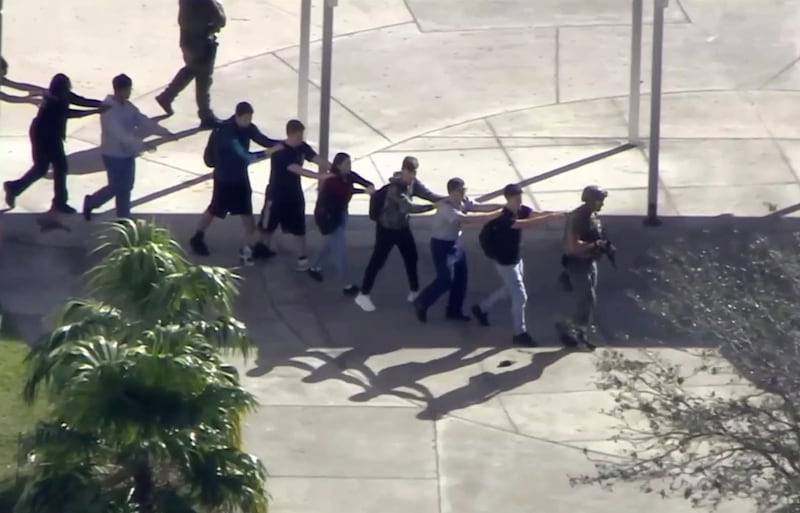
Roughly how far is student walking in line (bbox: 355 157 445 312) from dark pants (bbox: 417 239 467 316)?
0.88ft

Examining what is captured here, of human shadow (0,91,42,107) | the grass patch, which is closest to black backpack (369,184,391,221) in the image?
the grass patch

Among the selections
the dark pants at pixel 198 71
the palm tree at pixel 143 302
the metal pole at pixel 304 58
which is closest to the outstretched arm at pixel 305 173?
the metal pole at pixel 304 58

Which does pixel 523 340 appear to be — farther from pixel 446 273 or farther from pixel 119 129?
pixel 119 129

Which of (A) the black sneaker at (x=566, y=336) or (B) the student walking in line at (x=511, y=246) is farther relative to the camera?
(A) the black sneaker at (x=566, y=336)

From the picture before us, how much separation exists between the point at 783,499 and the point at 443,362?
4.97m

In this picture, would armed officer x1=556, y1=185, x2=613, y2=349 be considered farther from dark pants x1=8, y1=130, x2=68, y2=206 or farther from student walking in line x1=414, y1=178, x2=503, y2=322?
dark pants x1=8, y1=130, x2=68, y2=206

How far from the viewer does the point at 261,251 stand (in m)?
15.9

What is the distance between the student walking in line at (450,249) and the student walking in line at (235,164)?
1668mm

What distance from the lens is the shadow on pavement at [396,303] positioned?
45.6ft

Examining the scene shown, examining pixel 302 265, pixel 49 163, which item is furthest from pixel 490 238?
pixel 49 163

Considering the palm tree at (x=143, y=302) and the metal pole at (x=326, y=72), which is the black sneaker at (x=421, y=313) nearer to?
the metal pole at (x=326, y=72)

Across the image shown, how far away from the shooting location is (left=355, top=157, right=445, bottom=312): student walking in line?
14711 mm

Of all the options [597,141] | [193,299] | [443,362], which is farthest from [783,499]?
[597,141]

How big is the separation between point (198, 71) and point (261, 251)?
330 centimetres
